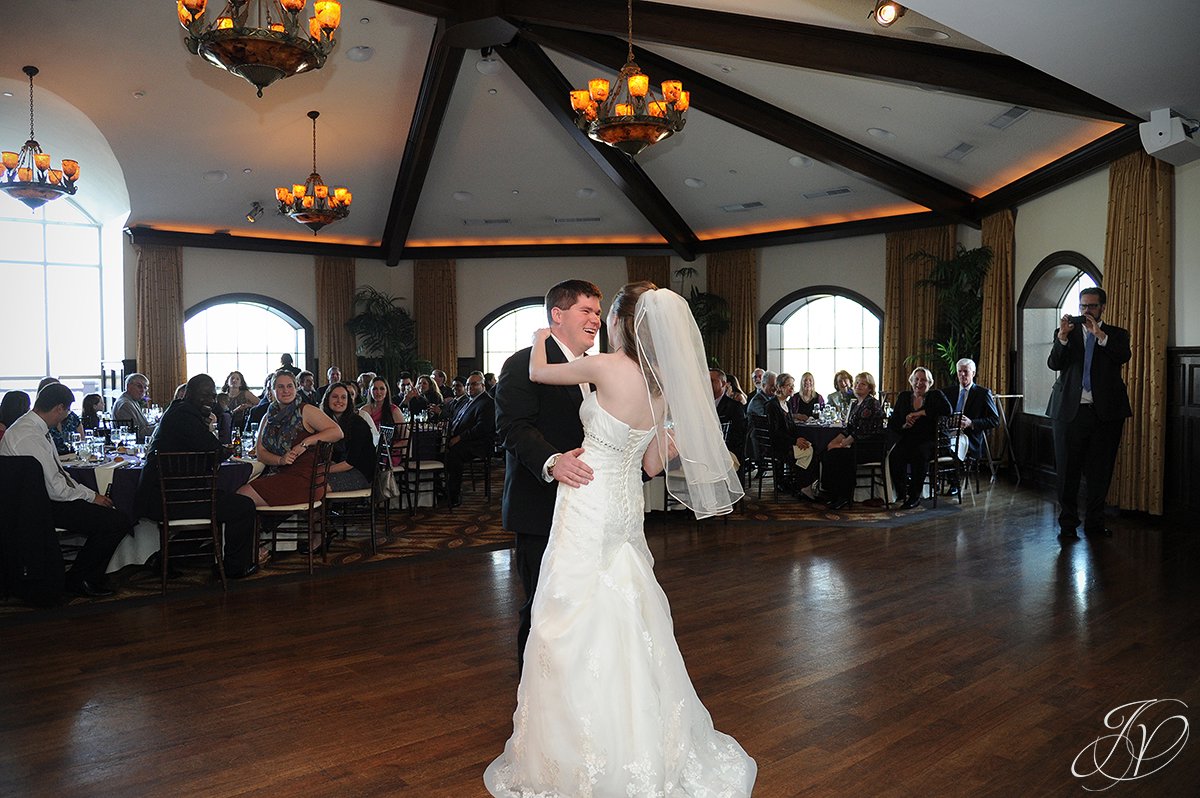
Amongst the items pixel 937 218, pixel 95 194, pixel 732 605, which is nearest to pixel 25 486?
pixel 732 605

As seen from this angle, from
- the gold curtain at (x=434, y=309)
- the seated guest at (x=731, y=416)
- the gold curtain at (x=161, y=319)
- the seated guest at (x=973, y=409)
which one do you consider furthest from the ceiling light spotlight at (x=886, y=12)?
the gold curtain at (x=161, y=319)

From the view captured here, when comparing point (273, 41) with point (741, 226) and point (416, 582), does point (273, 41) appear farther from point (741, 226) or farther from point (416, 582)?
point (741, 226)

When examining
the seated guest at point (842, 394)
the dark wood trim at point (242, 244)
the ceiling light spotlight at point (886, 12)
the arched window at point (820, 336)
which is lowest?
the seated guest at point (842, 394)

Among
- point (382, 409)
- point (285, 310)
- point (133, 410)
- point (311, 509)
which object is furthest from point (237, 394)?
point (311, 509)

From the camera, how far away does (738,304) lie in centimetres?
1530

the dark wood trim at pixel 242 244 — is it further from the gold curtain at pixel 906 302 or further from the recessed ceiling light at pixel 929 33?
the recessed ceiling light at pixel 929 33

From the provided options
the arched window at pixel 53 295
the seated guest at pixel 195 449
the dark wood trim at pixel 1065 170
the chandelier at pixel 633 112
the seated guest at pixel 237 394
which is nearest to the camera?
the seated guest at pixel 195 449

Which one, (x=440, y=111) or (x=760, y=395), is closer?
(x=760, y=395)

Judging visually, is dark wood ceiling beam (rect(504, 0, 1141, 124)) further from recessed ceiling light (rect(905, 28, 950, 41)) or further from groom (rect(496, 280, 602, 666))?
groom (rect(496, 280, 602, 666))

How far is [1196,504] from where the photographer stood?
732cm

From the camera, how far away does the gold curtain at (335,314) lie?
15211mm

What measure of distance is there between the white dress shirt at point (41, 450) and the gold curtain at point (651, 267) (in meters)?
11.6

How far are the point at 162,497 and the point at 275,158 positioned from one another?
25.8 feet

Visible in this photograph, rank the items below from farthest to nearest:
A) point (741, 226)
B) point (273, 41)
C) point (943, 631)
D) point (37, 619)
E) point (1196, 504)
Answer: point (741, 226) → point (1196, 504) → point (273, 41) → point (37, 619) → point (943, 631)
